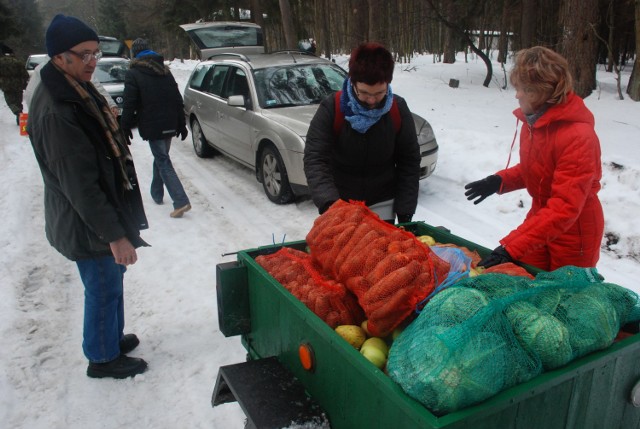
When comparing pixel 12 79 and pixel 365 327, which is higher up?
pixel 12 79

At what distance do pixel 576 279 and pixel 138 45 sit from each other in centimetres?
603

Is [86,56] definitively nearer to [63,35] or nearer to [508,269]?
[63,35]

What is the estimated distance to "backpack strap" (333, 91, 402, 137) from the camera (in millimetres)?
3078

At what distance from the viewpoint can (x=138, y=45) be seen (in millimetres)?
6391

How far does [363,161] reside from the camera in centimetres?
326

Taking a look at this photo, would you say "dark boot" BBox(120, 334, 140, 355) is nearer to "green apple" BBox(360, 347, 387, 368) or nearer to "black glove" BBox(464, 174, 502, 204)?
"green apple" BBox(360, 347, 387, 368)

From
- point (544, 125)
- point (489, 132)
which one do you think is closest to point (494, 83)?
point (489, 132)

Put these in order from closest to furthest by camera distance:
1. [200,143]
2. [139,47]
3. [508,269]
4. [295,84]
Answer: [508,269] < [139,47] < [295,84] < [200,143]

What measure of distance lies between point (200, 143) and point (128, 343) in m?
6.34

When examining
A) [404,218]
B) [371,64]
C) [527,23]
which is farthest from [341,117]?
[527,23]

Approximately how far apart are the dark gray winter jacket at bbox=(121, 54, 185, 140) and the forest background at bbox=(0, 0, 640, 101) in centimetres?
840

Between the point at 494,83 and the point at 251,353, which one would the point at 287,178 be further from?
→ the point at 494,83

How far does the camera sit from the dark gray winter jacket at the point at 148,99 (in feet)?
20.1

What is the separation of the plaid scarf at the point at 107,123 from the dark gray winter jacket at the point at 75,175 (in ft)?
0.08
